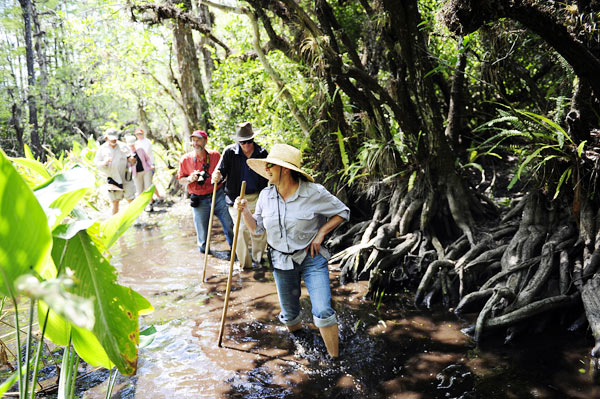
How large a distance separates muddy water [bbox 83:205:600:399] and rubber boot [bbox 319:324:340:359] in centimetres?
10

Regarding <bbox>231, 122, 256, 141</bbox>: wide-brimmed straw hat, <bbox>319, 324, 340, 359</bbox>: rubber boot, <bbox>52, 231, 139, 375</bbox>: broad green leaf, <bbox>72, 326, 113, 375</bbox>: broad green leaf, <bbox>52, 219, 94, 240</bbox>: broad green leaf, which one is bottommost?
<bbox>319, 324, 340, 359</bbox>: rubber boot

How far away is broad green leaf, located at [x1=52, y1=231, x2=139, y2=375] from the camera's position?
2000 millimetres

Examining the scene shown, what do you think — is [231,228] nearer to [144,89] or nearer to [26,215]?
[26,215]

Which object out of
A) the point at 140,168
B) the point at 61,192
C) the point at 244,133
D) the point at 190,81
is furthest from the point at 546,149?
the point at 190,81

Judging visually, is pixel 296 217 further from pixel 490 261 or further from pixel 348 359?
pixel 490 261

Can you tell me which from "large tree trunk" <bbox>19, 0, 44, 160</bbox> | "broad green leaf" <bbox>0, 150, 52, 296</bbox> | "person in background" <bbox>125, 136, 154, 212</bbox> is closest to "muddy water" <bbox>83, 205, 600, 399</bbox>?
"broad green leaf" <bbox>0, 150, 52, 296</bbox>

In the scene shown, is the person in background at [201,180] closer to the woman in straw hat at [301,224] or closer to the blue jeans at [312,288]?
the woman in straw hat at [301,224]

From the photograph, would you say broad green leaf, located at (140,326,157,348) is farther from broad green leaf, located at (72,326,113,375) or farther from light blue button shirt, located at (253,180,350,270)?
light blue button shirt, located at (253,180,350,270)

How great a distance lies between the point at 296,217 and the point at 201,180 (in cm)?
327

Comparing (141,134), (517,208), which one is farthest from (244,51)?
(517,208)

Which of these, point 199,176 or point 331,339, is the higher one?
point 199,176

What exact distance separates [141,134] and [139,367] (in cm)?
811

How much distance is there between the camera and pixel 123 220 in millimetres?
2121

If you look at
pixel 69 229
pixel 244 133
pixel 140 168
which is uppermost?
pixel 140 168
